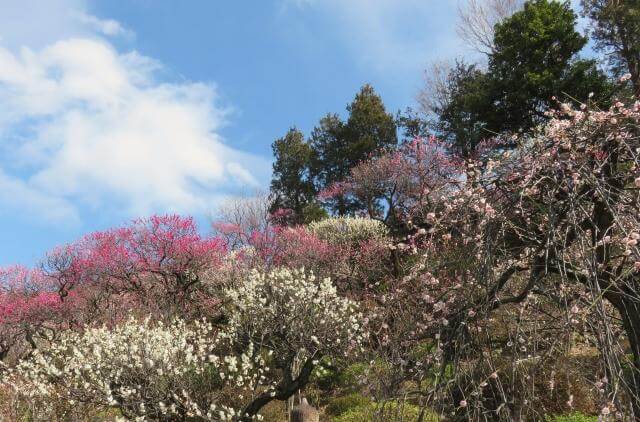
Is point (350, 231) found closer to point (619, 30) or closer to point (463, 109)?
point (463, 109)

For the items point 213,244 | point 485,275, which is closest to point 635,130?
point 485,275

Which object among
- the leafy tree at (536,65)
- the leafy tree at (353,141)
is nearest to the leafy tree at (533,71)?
the leafy tree at (536,65)

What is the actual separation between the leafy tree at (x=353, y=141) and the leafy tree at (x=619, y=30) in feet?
33.3

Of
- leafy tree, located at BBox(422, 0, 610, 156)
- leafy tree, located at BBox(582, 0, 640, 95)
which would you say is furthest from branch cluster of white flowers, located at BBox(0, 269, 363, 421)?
leafy tree, located at BBox(582, 0, 640, 95)

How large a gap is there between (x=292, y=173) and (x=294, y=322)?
1989 centimetres

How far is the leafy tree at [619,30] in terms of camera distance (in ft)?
57.3

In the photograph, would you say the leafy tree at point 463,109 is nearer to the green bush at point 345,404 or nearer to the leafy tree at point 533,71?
the leafy tree at point 533,71

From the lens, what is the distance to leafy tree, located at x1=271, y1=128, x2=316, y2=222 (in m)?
28.4

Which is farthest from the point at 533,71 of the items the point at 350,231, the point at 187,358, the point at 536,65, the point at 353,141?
the point at 187,358

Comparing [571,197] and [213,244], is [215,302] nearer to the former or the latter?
[213,244]

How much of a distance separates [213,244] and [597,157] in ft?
34.8

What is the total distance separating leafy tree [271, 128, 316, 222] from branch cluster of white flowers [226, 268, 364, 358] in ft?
59.6

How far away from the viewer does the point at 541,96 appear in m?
17.3

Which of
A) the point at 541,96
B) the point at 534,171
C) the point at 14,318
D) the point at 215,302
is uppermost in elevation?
the point at 541,96
